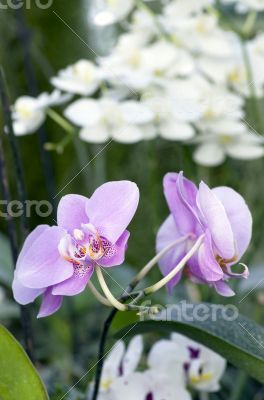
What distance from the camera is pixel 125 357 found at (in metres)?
0.63

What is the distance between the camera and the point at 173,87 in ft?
2.95

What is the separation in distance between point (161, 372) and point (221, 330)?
0.12m

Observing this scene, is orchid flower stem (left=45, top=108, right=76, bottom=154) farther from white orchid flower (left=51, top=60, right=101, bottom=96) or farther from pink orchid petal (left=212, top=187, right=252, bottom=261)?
pink orchid petal (left=212, top=187, right=252, bottom=261)

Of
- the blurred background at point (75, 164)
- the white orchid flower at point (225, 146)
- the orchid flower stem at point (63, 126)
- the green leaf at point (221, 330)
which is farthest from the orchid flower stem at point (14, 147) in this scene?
the blurred background at point (75, 164)

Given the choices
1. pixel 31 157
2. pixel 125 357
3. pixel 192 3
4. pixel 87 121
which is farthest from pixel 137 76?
pixel 31 157

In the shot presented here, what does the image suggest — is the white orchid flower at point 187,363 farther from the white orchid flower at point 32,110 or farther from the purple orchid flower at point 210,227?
the white orchid flower at point 32,110

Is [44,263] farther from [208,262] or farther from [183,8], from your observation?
[183,8]

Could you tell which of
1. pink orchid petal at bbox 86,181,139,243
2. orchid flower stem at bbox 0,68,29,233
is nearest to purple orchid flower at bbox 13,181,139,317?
pink orchid petal at bbox 86,181,139,243

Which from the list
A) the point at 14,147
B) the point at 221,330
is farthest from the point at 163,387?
the point at 14,147

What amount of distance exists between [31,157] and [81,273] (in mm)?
1289

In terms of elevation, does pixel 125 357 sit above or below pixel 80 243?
below

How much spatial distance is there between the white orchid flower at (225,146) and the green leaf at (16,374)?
515 millimetres

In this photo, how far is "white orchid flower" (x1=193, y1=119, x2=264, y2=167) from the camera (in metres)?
0.92

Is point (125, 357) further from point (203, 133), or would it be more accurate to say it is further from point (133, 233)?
point (133, 233)
